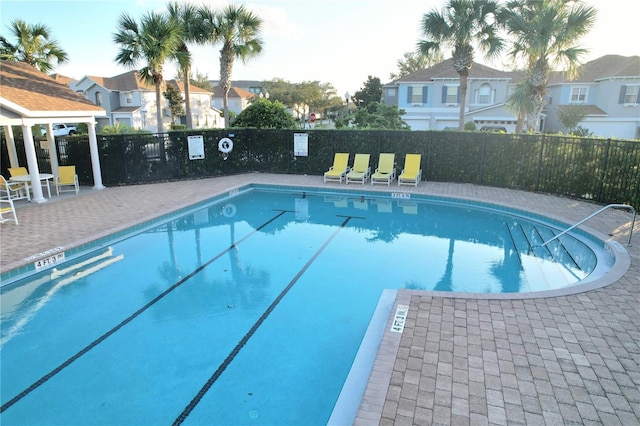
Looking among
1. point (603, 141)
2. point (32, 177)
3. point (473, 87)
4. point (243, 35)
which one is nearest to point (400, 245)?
point (603, 141)

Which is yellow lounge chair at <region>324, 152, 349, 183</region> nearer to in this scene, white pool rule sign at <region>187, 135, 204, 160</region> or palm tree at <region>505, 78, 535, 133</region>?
white pool rule sign at <region>187, 135, 204, 160</region>

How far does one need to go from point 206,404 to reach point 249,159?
13733mm

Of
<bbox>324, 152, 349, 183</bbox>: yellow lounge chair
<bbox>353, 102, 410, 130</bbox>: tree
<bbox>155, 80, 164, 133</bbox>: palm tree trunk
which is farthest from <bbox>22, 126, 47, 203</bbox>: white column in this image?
<bbox>353, 102, 410, 130</bbox>: tree

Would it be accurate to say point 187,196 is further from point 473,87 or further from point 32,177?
point 473,87

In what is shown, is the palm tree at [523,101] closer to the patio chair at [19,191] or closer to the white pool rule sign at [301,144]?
the white pool rule sign at [301,144]

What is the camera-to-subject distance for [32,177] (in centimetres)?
1110

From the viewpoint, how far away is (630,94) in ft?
89.5

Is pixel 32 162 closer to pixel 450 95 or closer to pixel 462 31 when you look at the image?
pixel 462 31

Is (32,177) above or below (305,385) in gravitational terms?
above

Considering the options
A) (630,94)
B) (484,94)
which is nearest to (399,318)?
(484,94)

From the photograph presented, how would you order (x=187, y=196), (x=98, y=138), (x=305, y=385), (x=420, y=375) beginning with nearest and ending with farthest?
(x=420, y=375) < (x=305, y=385) < (x=187, y=196) < (x=98, y=138)

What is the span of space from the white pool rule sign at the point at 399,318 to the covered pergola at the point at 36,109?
10946mm

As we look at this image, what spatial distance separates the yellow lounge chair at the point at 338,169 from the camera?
14.5m

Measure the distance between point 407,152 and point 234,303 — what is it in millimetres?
10467
